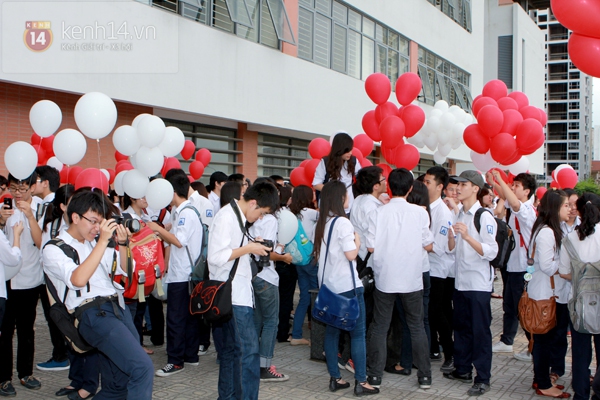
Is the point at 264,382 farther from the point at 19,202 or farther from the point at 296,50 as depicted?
the point at 296,50

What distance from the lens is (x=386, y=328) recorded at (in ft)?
16.2

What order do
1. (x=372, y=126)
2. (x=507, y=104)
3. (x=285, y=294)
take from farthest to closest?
(x=372, y=126) → (x=285, y=294) → (x=507, y=104)

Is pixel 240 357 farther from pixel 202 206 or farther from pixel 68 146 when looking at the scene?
pixel 68 146

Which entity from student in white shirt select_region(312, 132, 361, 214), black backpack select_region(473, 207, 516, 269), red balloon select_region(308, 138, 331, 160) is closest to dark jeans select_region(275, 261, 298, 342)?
student in white shirt select_region(312, 132, 361, 214)

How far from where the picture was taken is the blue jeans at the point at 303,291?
6539mm

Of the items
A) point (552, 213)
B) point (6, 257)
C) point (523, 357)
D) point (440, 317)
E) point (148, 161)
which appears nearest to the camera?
point (6, 257)

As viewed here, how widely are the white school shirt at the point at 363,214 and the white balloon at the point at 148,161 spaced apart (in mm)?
2014

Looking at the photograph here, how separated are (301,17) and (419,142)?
703 centimetres

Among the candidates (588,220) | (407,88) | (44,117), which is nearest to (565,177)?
(407,88)

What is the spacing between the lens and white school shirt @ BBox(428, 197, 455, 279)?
5.45 meters

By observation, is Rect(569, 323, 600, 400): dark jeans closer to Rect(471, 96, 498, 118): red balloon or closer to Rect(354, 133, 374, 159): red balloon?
Rect(471, 96, 498, 118): red balloon

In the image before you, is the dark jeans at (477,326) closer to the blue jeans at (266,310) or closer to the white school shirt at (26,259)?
the blue jeans at (266,310)

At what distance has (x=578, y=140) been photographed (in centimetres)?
8856

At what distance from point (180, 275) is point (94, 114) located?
170cm
